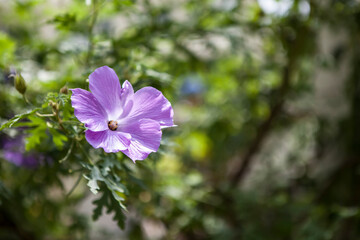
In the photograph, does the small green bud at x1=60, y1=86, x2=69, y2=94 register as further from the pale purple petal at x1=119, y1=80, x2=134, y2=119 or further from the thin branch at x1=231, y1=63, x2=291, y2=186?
the thin branch at x1=231, y1=63, x2=291, y2=186

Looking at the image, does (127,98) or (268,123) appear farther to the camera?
(268,123)

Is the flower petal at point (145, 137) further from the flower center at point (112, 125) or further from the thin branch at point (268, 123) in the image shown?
the thin branch at point (268, 123)

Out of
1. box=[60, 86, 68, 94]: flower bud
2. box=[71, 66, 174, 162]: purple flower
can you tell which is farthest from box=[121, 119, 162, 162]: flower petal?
box=[60, 86, 68, 94]: flower bud

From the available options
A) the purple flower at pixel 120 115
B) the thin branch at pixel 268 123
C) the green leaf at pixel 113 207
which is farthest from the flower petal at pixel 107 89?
the thin branch at pixel 268 123

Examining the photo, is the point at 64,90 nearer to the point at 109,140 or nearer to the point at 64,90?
the point at 64,90

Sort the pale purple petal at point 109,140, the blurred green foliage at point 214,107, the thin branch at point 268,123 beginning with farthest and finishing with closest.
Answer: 1. the thin branch at point 268,123
2. the blurred green foliage at point 214,107
3. the pale purple petal at point 109,140

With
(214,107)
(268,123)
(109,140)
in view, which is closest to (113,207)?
(109,140)

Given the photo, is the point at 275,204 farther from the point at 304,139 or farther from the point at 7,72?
the point at 7,72
